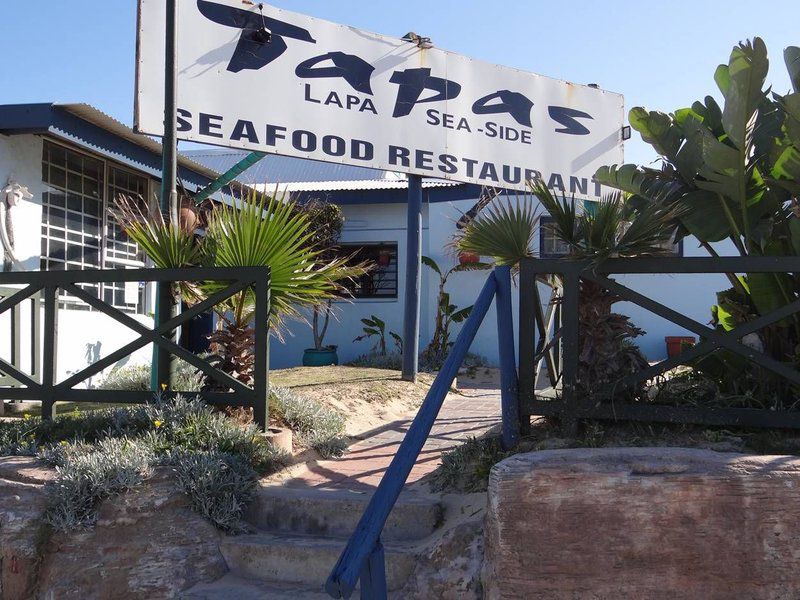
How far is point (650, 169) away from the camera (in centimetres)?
580

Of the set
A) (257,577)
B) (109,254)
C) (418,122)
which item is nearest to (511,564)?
(257,577)

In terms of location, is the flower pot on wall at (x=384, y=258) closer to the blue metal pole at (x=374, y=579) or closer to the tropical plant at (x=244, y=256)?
the tropical plant at (x=244, y=256)

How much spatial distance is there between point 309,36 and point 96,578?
237 inches

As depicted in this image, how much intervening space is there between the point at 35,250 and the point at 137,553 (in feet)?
18.4

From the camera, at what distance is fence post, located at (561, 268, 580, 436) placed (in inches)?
195

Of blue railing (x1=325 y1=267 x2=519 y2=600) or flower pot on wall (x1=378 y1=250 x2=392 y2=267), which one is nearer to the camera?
blue railing (x1=325 y1=267 x2=519 y2=600)

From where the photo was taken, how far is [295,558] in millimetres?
4441

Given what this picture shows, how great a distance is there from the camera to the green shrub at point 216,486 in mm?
4742

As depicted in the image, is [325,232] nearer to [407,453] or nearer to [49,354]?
[49,354]

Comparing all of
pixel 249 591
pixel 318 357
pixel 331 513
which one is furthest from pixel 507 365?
pixel 318 357

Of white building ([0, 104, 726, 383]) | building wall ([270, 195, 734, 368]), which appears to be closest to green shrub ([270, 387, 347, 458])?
white building ([0, 104, 726, 383])

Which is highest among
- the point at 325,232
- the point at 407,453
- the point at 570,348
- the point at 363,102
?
the point at 363,102

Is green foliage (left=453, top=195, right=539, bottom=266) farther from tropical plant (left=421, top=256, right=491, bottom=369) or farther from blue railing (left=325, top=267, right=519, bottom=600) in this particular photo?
tropical plant (left=421, top=256, right=491, bottom=369)

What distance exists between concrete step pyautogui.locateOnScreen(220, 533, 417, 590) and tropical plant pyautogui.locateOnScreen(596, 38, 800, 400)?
2607mm
